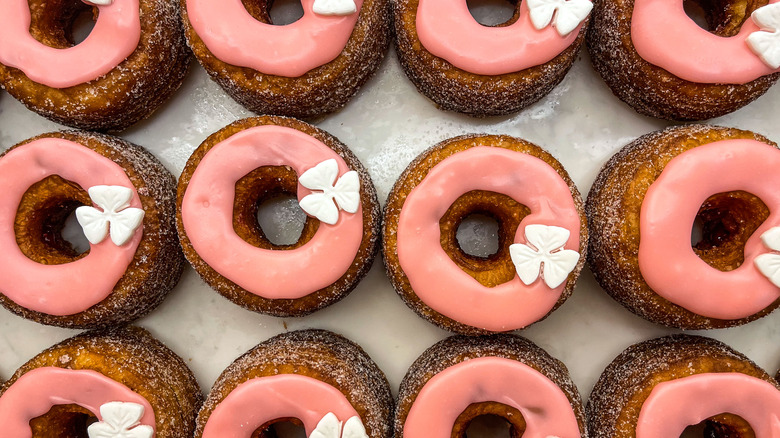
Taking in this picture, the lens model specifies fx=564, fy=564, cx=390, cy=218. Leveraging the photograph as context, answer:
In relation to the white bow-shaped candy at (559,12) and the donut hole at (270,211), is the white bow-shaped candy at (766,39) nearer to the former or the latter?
the white bow-shaped candy at (559,12)

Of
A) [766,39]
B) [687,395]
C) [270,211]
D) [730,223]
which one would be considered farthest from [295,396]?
[766,39]

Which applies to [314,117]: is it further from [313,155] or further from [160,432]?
[160,432]

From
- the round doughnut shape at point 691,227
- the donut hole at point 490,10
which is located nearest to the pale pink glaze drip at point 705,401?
the round doughnut shape at point 691,227

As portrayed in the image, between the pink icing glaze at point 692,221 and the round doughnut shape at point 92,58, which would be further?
the round doughnut shape at point 92,58

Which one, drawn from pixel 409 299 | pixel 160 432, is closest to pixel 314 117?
pixel 409 299

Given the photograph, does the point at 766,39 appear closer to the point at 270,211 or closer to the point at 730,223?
the point at 730,223

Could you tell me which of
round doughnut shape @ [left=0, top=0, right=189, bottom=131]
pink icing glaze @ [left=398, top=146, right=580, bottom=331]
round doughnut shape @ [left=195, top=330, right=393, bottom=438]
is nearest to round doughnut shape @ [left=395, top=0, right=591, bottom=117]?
pink icing glaze @ [left=398, top=146, right=580, bottom=331]

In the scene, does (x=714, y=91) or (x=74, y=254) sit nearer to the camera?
(x=714, y=91)
